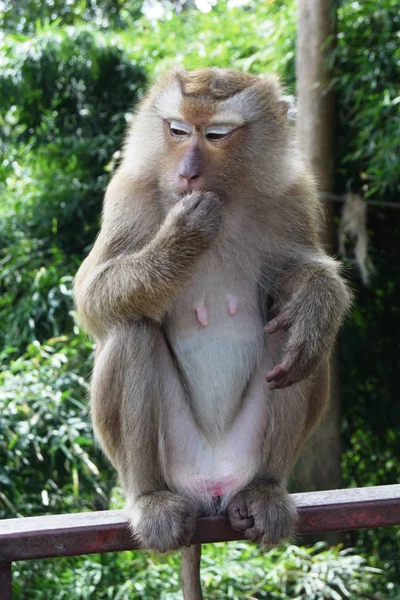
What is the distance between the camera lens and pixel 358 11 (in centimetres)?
514

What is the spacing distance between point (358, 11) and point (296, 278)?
3008mm

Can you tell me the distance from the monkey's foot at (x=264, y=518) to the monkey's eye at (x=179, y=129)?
3.31 feet

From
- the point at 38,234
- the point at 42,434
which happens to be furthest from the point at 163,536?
the point at 38,234

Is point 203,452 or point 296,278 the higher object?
point 296,278

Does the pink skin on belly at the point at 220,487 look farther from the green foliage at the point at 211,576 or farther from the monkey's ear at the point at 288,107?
the green foliage at the point at 211,576

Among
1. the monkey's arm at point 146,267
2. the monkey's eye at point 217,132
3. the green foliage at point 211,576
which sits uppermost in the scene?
the monkey's eye at point 217,132

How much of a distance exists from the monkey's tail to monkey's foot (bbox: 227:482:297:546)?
0.16m

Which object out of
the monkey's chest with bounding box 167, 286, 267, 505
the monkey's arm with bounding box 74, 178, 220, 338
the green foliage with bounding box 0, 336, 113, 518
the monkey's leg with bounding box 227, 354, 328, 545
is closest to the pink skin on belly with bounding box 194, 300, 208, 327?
the monkey's chest with bounding box 167, 286, 267, 505

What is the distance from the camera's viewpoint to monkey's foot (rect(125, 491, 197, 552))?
231cm

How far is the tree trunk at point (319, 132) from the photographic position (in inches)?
193

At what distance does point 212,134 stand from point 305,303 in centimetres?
53

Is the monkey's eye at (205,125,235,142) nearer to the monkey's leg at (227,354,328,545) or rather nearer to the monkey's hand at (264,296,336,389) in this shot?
the monkey's hand at (264,296,336,389)

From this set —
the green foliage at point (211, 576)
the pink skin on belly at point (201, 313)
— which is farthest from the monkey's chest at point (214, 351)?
the green foliage at point (211, 576)

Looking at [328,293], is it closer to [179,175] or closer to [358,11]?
[179,175]
